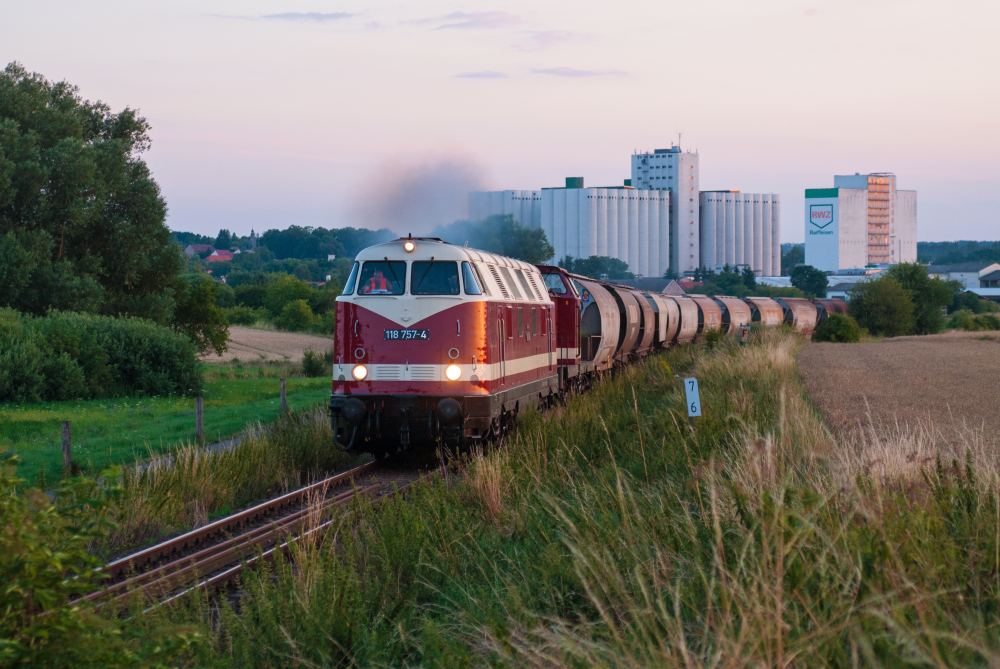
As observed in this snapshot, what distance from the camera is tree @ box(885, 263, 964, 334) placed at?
66.5 meters

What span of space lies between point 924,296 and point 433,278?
63.5 m

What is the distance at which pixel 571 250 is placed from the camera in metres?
168

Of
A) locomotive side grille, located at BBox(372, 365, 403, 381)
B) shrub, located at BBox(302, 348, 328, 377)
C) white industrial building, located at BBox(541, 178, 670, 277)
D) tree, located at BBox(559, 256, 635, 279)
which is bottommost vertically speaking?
shrub, located at BBox(302, 348, 328, 377)

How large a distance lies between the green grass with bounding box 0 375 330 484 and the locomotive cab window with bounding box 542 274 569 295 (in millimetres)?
6985

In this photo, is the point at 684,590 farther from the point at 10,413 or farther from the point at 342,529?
the point at 10,413

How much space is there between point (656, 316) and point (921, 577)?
2786 cm

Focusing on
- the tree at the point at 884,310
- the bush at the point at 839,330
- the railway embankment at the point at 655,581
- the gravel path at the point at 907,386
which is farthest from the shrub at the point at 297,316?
the railway embankment at the point at 655,581

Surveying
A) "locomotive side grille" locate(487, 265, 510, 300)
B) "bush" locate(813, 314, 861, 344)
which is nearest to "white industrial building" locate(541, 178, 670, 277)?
"bush" locate(813, 314, 861, 344)

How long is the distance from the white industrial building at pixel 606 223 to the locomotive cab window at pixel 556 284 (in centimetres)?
14653

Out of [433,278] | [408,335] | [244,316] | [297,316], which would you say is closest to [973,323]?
[297,316]

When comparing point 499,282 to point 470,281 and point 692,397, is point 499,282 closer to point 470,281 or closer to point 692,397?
A: point 470,281

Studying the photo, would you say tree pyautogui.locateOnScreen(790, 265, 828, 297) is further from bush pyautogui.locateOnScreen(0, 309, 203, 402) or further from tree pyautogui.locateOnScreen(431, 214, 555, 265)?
bush pyautogui.locateOnScreen(0, 309, 203, 402)

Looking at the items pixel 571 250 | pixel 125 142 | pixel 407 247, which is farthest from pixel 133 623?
pixel 571 250

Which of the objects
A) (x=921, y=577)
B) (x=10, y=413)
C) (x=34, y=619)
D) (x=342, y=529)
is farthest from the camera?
(x=10, y=413)
